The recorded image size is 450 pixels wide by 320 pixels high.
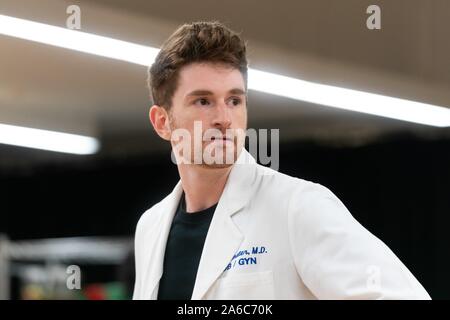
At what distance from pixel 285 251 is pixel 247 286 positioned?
103 millimetres

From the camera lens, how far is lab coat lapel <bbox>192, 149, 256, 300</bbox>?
64.5 inches

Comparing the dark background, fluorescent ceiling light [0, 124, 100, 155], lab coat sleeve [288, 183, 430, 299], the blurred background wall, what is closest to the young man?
lab coat sleeve [288, 183, 430, 299]

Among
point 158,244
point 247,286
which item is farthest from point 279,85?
point 247,286

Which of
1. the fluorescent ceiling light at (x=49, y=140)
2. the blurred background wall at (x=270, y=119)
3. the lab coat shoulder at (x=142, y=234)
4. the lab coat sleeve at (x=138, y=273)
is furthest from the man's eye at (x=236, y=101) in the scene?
the fluorescent ceiling light at (x=49, y=140)

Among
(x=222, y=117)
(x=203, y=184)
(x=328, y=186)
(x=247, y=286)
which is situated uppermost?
(x=328, y=186)

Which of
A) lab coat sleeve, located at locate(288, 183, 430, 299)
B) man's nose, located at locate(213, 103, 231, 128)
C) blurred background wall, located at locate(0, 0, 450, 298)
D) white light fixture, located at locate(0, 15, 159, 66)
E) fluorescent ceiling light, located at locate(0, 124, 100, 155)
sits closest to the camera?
lab coat sleeve, located at locate(288, 183, 430, 299)

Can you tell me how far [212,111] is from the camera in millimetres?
1727

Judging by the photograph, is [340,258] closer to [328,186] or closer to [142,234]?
[142,234]

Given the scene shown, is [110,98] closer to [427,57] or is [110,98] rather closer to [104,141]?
[104,141]

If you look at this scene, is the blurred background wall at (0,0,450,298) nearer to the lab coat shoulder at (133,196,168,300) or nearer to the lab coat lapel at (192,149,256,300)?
the lab coat shoulder at (133,196,168,300)

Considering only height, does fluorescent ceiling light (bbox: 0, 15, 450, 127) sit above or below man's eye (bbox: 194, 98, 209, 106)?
above

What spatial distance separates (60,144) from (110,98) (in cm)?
84

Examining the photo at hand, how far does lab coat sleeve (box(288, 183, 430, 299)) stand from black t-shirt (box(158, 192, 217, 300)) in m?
0.30
